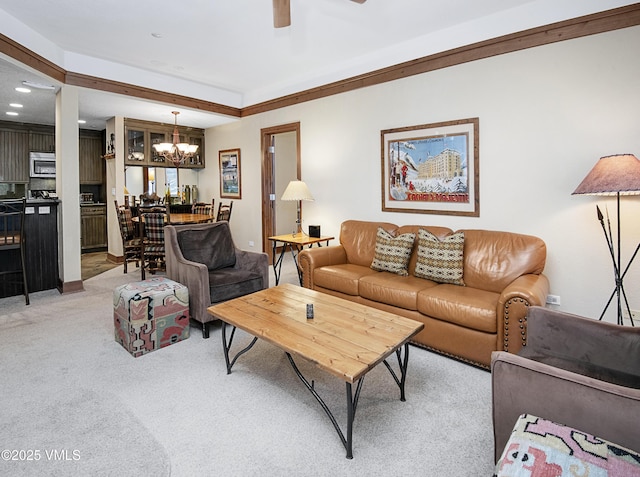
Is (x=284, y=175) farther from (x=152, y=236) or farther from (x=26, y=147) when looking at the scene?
(x=26, y=147)

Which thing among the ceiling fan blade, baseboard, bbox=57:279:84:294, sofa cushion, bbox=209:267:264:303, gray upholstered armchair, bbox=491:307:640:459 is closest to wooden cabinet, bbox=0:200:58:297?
baseboard, bbox=57:279:84:294

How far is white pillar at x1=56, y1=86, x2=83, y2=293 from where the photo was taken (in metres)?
4.36

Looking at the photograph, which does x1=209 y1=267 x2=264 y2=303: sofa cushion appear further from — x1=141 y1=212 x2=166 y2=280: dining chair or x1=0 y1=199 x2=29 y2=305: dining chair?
x1=0 y1=199 x2=29 y2=305: dining chair

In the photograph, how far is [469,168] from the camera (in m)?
3.61

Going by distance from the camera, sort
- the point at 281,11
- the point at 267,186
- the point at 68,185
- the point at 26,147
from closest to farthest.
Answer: the point at 281,11 → the point at 68,185 → the point at 267,186 → the point at 26,147

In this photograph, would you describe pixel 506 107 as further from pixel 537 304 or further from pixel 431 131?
pixel 537 304

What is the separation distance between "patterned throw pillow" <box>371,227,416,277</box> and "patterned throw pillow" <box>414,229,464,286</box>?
14 centimetres

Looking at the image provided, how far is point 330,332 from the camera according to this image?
2143 millimetres

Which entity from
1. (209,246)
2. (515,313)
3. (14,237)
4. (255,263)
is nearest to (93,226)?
(14,237)

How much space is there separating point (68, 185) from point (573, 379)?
5175mm

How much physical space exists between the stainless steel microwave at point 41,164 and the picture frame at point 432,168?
21.8ft

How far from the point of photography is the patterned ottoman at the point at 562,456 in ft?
3.64

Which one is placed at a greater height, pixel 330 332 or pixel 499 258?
pixel 499 258

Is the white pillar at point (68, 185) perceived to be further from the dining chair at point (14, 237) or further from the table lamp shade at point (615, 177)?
the table lamp shade at point (615, 177)
